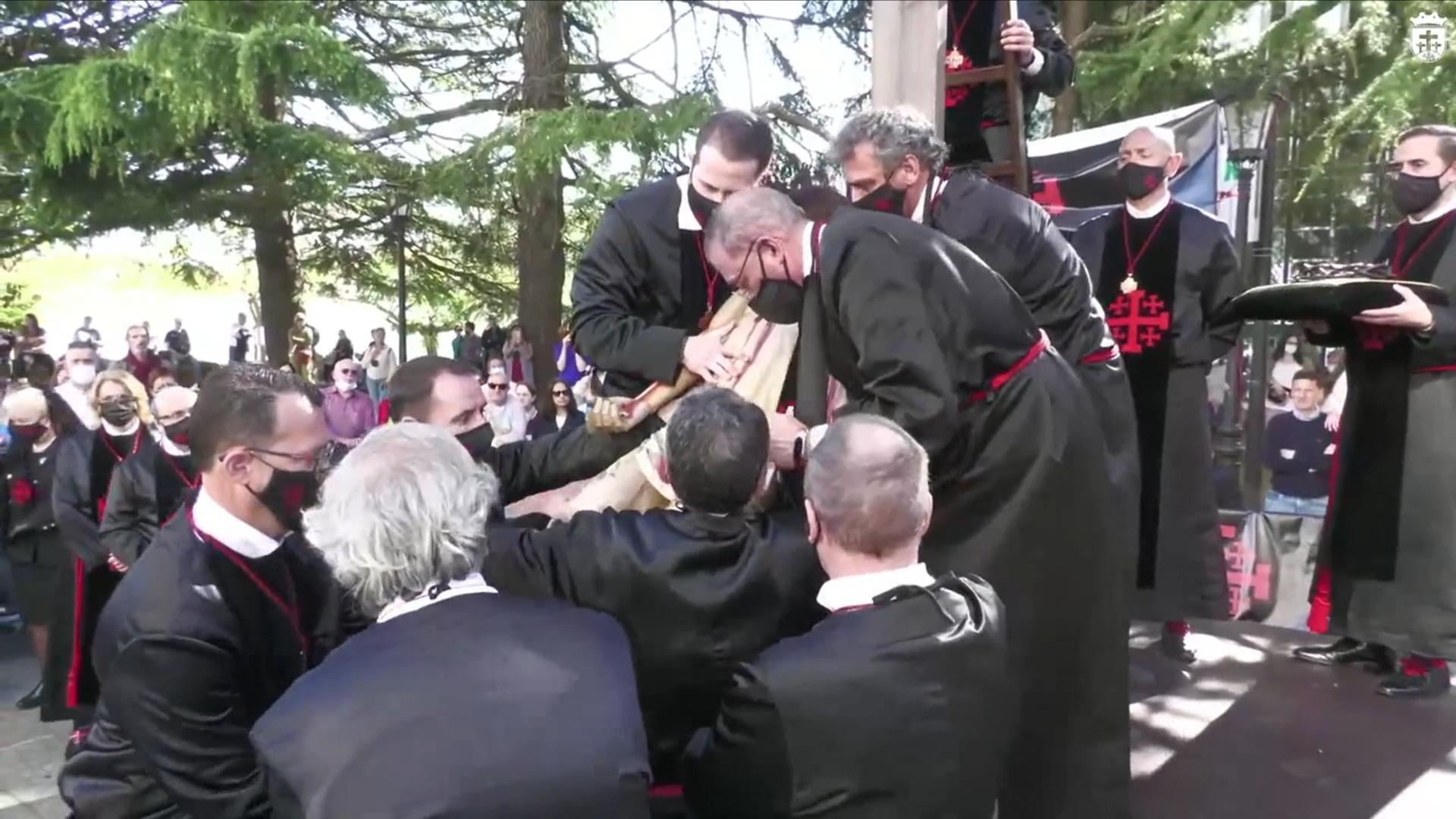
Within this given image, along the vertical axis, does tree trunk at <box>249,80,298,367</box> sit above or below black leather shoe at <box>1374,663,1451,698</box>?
above

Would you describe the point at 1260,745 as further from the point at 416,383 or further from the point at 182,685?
the point at 182,685

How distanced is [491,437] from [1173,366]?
3.04m

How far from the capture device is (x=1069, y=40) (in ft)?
41.6

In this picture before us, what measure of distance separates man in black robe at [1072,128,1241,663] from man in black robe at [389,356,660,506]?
2562 millimetres

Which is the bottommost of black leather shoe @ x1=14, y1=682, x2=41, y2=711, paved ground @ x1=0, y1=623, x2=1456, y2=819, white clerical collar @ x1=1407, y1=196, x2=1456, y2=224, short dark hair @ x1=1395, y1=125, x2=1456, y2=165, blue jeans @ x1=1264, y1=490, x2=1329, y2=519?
black leather shoe @ x1=14, y1=682, x2=41, y2=711

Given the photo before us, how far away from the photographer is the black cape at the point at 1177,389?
16.3 ft

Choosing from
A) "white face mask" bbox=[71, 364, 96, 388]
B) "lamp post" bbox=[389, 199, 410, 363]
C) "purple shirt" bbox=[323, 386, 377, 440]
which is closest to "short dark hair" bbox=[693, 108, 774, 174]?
"white face mask" bbox=[71, 364, 96, 388]

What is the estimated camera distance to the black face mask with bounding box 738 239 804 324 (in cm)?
288

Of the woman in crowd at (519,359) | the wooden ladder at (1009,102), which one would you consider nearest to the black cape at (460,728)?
the wooden ladder at (1009,102)

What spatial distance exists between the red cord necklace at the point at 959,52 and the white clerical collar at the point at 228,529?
8.99 ft

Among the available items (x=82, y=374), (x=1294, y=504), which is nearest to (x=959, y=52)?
(x=1294, y=504)

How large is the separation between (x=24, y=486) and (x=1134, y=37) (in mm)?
10479

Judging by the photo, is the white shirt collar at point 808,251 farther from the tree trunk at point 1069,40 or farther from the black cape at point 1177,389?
the tree trunk at point 1069,40

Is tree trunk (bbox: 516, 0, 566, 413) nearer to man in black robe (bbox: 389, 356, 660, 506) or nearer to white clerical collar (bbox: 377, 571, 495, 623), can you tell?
man in black robe (bbox: 389, 356, 660, 506)
